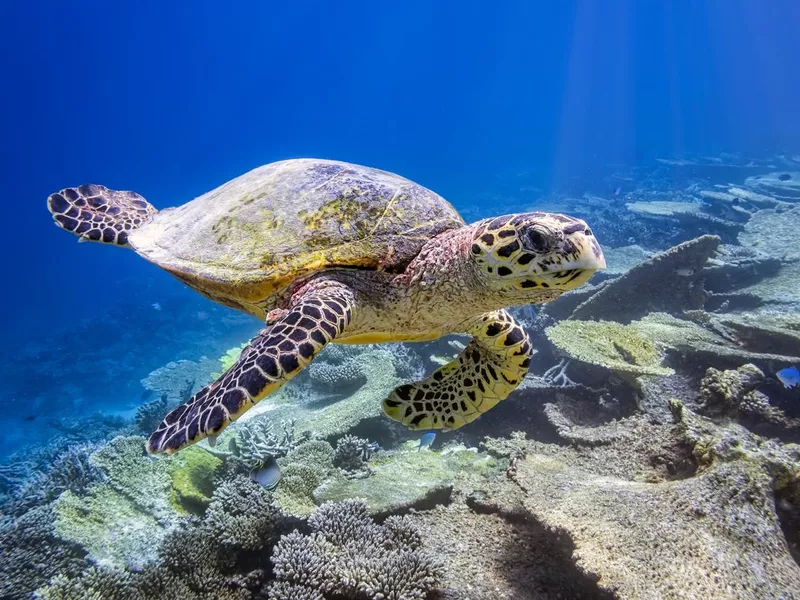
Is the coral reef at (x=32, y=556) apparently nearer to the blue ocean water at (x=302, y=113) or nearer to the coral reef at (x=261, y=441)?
the coral reef at (x=261, y=441)

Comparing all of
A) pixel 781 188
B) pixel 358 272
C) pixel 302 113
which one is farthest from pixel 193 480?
pixel 302 113

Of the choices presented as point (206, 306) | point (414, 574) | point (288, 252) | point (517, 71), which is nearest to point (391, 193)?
point (288, 252)

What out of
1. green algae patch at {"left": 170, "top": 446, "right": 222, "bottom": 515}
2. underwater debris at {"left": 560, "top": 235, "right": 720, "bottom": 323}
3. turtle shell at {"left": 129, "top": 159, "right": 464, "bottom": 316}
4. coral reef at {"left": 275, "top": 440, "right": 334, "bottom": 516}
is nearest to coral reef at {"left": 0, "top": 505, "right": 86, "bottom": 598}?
green algae patch at {"left": 170, "top": 446, "right": 222, "bottom": 515}

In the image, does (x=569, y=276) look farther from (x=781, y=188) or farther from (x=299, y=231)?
(x=781, y=188)

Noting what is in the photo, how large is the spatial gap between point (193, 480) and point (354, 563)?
3262mm

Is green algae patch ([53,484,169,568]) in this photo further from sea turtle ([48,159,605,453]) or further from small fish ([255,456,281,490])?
sea turtle ([48,159,605,453])

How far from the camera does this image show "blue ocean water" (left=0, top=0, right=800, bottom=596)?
24.6 metres

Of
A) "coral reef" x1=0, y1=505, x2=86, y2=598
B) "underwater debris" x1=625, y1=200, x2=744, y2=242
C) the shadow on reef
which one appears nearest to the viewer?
the shadow on reef

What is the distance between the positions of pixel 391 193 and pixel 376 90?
163m

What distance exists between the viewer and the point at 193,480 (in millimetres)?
5227

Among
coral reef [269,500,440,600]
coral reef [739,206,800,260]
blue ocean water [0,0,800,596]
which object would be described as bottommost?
coral reef [269,500,440,600]

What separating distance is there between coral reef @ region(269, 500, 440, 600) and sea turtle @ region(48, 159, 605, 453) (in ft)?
3.05

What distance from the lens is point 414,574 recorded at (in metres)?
2.90

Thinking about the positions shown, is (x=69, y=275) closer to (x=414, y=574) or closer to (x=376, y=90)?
(x=414, y=574)
